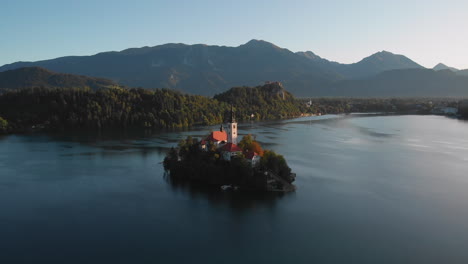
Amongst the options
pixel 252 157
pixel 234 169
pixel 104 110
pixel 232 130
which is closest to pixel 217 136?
pixel 232 130

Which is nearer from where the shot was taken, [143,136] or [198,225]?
[198,225]

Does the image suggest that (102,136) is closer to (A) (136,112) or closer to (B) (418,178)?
(A) (136,112)

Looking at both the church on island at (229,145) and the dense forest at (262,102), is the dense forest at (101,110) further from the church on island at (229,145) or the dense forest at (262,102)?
the church on island at (229,145)

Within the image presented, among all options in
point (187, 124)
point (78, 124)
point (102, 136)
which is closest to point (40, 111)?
point (78, 124)

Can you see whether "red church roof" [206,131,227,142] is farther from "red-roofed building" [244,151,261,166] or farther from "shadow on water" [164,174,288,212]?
"shadow on water" [164,174,288,212]

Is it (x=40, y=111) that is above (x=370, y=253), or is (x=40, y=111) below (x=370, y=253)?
above

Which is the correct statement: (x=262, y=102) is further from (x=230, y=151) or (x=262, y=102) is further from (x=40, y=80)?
(x=40, y=80)

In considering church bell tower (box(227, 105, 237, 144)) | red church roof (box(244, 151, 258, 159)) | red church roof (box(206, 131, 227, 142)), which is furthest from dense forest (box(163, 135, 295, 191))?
church bell tower (box(227, 105, 237, 144))

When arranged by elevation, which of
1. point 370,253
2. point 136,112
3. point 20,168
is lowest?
point 370,253
